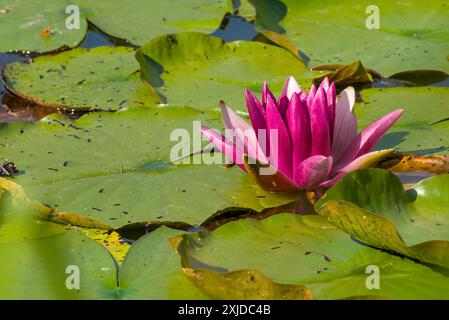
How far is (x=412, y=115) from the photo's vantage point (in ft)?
9.94

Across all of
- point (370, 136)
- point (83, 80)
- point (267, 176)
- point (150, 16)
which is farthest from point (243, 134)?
point (150, 16)

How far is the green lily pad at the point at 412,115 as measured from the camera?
A: 2824 mm

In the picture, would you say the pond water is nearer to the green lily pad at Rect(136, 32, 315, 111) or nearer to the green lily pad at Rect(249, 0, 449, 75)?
the green lily pad at Rect(249, 0, 449, 75)

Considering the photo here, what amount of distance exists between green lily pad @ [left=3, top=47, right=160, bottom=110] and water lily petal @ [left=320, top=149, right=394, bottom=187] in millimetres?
1022

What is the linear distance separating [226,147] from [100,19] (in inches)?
64.6

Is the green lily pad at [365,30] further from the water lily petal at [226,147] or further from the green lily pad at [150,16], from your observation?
the water lily petal at [226,147]

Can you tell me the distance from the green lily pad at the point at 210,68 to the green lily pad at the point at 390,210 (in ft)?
3.28

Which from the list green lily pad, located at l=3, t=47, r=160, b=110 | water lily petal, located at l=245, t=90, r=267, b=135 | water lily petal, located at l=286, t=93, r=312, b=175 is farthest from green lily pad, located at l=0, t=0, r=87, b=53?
water lily petal, located at l=286, t=93, r=312, b=175

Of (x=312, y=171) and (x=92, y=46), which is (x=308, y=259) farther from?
(x=92, y=46)

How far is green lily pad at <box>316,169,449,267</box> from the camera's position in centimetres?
211

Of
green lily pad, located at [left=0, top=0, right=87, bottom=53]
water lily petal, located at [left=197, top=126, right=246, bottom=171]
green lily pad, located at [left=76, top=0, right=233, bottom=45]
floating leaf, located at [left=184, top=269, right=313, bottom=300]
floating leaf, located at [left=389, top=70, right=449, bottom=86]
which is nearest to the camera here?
floating leaf, located at [left=184, top=269, right=313, bottom=300]

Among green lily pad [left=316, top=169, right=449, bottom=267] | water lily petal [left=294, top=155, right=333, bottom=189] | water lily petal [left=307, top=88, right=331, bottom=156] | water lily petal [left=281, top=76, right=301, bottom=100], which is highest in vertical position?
water lily petal [left=281, top=76, right=301, bottom=100]

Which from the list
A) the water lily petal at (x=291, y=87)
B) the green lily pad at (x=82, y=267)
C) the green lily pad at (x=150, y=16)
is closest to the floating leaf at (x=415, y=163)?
the water lily petal at (x=291, y=87)

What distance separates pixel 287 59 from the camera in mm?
3564
